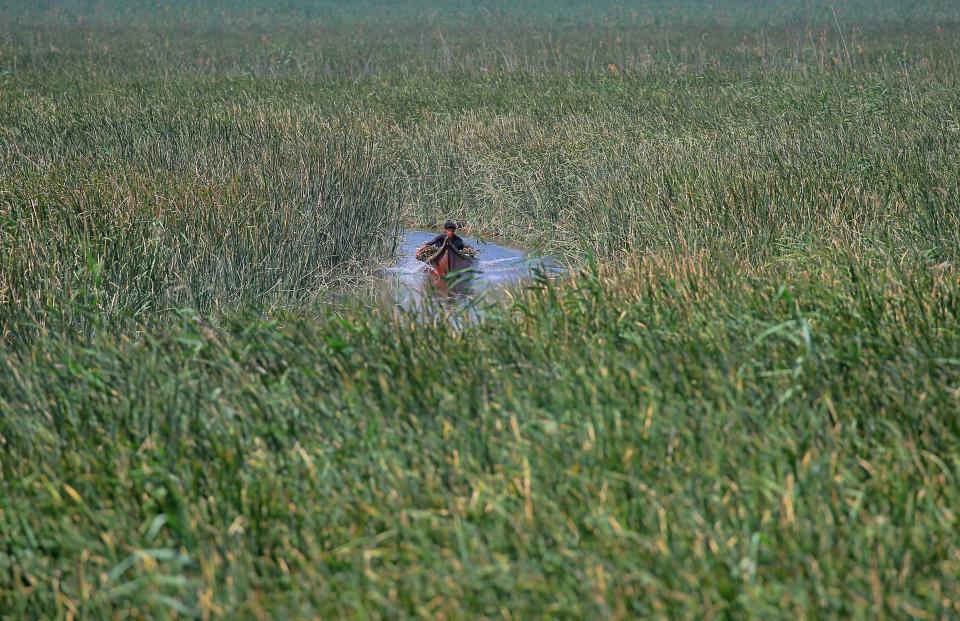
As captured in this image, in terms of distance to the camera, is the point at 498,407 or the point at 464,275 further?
the point at 464,275

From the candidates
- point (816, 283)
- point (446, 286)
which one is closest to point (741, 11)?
point (446, 286)

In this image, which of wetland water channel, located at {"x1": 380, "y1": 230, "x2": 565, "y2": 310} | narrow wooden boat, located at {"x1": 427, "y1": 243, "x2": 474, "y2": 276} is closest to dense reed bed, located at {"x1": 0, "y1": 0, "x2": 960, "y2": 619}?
wetland water channel, located at {"x1": 380, "y1": 230, "x2": 565, "y2": 310}

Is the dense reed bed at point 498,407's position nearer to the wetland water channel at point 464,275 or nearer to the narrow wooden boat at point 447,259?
the wetland water channel at point 464,275

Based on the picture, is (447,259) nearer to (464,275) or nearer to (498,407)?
(464,275)

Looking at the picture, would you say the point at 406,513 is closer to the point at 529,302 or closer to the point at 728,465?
the point at 728,465

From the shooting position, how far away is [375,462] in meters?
3.90

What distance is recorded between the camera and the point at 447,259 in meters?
9.95

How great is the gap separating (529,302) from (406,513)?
2.20m

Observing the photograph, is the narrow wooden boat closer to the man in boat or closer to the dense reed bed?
the man in boat

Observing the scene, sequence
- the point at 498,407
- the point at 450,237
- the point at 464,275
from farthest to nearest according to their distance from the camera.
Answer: the point at 450,237
the point at 464,275
the point at 498,407

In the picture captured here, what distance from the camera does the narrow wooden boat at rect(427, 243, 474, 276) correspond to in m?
9.92

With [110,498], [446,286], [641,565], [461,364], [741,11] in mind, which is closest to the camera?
[641,565]

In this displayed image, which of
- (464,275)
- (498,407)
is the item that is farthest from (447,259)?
(498,407)

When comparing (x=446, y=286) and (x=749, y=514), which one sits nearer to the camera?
(x=749, y=514)
